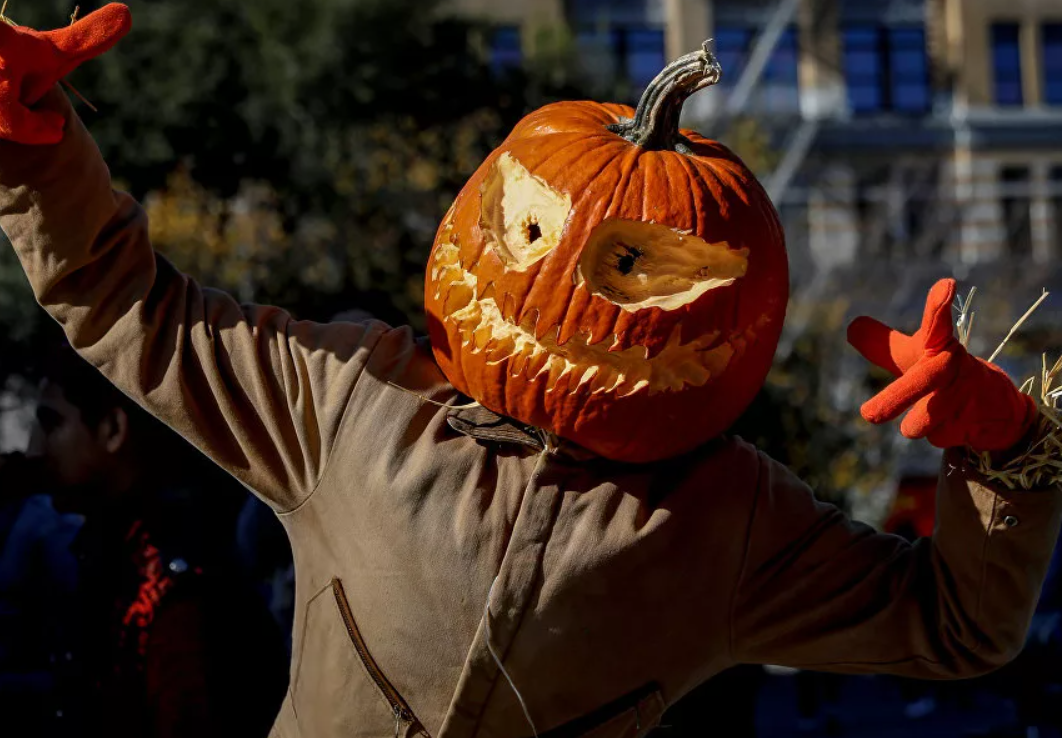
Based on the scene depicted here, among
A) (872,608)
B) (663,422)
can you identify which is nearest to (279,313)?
(663,422)

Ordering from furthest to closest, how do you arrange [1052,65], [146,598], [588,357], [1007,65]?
[1052,65] → [1007,65] → [146,598] → [588,357]

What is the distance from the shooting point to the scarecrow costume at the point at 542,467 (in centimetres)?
232

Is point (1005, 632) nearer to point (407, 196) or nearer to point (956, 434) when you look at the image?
point (956, 434)

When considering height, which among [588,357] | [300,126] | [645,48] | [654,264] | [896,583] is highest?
[654,264]

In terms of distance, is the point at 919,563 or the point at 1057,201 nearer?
the point at 919,563

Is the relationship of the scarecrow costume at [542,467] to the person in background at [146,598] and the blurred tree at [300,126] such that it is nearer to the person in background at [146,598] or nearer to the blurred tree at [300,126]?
the person in background at [146,598]

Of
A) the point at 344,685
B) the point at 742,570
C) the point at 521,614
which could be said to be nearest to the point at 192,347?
the point at 344,685

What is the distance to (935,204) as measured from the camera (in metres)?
18.2

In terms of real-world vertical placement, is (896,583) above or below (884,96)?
above

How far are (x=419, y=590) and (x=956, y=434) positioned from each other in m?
0.97

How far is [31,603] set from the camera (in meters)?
3.79

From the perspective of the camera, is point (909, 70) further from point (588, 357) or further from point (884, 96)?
point (588, 357)

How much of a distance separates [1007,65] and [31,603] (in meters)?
23.7

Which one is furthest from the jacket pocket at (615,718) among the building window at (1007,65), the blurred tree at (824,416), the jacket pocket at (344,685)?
the building window at (1007,65)
